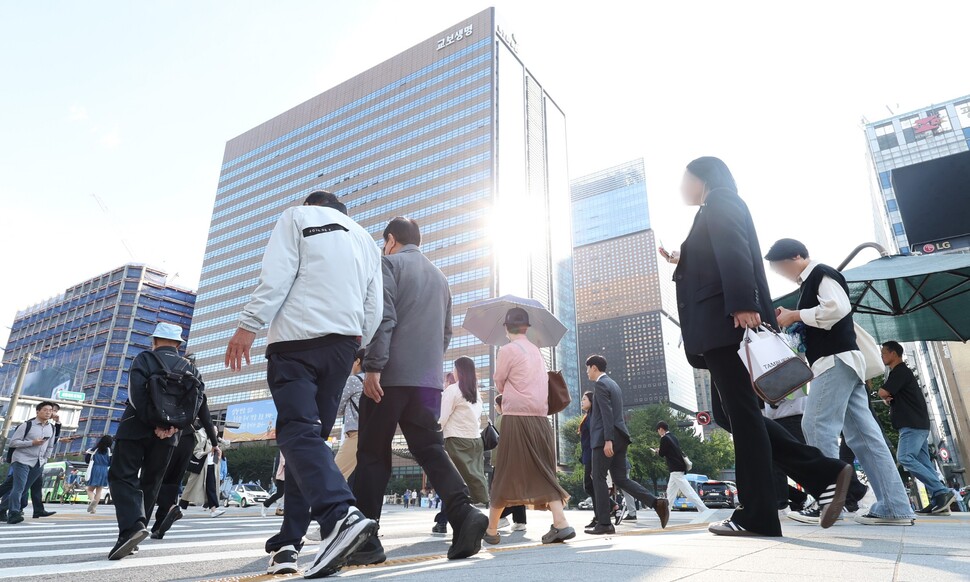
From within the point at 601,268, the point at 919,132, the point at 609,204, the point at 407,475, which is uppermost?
the point at 609,204

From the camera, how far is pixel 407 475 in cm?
7306

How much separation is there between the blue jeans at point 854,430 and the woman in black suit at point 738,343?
0.94 metres

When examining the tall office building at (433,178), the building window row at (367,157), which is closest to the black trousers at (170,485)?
the tall office building at (433,178)

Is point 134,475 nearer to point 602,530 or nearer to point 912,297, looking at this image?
point 602,530

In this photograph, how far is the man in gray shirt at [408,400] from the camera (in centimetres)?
285

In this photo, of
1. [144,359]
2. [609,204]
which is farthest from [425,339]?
[609,204]

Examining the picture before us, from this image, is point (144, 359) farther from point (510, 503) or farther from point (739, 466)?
point (739, 466)

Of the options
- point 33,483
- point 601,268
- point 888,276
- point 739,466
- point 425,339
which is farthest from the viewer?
point 601,268

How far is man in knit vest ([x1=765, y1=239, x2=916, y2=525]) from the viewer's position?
13.0 ft

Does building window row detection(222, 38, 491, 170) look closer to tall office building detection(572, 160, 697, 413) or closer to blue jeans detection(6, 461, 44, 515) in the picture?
tall office building detection(572, 160, 697, 413)

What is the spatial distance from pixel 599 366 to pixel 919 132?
85914 millimetres

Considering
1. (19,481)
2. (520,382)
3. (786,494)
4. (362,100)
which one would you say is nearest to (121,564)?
(520,382)

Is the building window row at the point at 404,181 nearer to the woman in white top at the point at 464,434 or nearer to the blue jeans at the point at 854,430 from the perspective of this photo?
the woman in white top at the point at 464,434

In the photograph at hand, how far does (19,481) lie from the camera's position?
782cm
